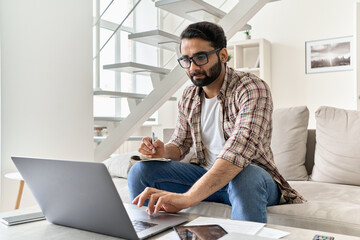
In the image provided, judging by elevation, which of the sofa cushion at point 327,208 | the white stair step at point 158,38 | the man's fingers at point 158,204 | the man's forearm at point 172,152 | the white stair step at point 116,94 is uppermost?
the white stair step at point 158,38

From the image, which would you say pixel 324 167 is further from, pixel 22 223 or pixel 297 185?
pixel 22 223

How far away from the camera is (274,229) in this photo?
890 mm

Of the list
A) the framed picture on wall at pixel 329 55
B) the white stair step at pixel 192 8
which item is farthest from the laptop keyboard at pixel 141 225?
the framed picture on wall at pixel 329 55

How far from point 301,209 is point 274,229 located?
0.68 m

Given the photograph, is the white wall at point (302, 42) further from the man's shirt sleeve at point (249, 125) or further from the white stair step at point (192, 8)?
the man's shirt sleeve at point (249, 125)

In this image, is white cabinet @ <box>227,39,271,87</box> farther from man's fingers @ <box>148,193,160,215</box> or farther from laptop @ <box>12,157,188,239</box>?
laptop @ <box>12,157,188,239</box>

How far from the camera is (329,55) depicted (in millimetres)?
4383

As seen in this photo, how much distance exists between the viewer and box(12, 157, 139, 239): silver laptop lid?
826 mm

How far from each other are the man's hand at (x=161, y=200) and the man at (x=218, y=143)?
71mm

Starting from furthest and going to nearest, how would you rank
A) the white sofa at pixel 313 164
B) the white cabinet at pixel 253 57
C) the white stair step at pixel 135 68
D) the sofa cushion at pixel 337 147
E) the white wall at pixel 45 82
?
the white cabinet at pixel 253 57, the white stair step at pixel 135 68, the white wall at pixel 45 82, the sofa cushion at pixel 337 147, the white sofa at pixel 313 164

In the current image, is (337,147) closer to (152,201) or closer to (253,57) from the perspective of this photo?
(152,201)

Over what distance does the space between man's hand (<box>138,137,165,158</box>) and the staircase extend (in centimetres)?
138

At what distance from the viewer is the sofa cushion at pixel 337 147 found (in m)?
1.97

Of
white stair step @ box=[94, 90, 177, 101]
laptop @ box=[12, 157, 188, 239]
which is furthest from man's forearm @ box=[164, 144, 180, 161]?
white stair step @ box=[94, 90, 177, 101]
